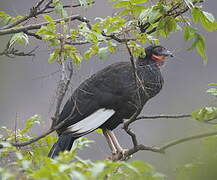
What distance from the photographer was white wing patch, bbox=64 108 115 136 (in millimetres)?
3527

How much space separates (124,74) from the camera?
3721 mm

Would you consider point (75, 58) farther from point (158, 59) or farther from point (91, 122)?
point (158, 59)

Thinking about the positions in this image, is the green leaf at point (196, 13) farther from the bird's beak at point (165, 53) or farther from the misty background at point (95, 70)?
the misty background at point (95, 70)

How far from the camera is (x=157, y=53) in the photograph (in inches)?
155

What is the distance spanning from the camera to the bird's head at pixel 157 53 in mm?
3902

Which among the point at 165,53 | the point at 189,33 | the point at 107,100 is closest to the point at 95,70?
the point at 165,53

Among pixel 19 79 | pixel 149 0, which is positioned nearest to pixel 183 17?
pixel 149 0

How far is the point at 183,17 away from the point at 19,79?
7386mm

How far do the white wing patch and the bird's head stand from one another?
0.45m

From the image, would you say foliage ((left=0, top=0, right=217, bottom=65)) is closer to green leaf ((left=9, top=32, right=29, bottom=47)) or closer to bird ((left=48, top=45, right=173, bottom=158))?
green leaf ((left=9, top=32, right=29, bottom=47))

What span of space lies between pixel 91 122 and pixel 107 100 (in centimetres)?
18

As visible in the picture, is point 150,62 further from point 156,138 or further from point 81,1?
point 156,138

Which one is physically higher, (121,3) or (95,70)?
(121,3)

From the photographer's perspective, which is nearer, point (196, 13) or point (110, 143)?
point (196, 13)
